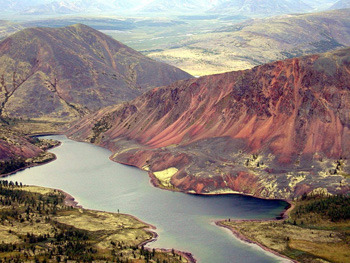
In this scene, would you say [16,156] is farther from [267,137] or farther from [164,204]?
[267,137]

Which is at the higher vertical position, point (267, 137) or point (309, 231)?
point (267, 137)

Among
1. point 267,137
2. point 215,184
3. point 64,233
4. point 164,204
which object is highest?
point 267,137

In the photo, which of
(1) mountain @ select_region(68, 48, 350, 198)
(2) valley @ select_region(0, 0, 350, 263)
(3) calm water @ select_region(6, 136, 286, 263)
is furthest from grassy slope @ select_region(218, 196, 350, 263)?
(1) mountain @ select_region(68, 48, 350, 198)

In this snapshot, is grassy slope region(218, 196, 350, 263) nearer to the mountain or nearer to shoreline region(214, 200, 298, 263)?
shoreline region(214, 200, 298, 263)

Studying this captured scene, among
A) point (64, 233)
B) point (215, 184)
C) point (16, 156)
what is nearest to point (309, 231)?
point (215, 184)

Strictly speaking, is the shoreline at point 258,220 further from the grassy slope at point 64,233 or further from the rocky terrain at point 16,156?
the rocky terrain at point 16,156

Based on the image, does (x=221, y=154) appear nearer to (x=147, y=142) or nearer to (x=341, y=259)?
(x=147, y=142)
